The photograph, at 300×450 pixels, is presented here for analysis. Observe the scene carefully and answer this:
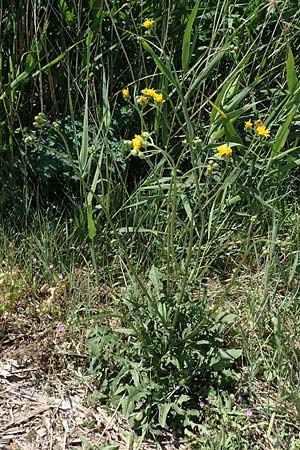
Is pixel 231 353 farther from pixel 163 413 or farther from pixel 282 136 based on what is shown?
pixel 282 136

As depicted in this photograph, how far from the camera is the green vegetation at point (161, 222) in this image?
5.72 feet

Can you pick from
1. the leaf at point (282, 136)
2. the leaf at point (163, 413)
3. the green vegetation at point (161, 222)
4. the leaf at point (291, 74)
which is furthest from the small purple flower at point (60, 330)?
the leaf at point (291, 74)

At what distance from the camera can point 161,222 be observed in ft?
6.93

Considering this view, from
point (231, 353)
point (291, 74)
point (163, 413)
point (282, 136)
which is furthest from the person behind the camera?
point (282, 136)

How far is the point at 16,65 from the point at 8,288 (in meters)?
0.78

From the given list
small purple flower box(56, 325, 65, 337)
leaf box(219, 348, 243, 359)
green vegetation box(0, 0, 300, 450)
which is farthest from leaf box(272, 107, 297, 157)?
small purple flower box(56, 325, 65, 337)

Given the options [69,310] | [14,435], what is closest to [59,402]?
[14,435]

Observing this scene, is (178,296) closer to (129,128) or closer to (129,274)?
(129,274)

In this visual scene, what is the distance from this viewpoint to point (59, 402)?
180cm

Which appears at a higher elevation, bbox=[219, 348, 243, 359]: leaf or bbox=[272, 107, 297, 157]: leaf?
bbox=[272, 107, 297, 157]: leaf

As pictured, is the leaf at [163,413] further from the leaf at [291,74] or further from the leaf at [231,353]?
the leaf at [291,74]

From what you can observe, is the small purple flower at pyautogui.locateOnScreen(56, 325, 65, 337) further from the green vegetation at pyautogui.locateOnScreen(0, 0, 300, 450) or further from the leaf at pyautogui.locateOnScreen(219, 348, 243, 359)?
the leaf at pyautogui.locateOnScreen(219, 348, 243, 359)

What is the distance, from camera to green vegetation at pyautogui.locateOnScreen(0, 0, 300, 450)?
1742 millimetres

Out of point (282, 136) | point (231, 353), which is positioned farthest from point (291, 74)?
point (231, 353)
